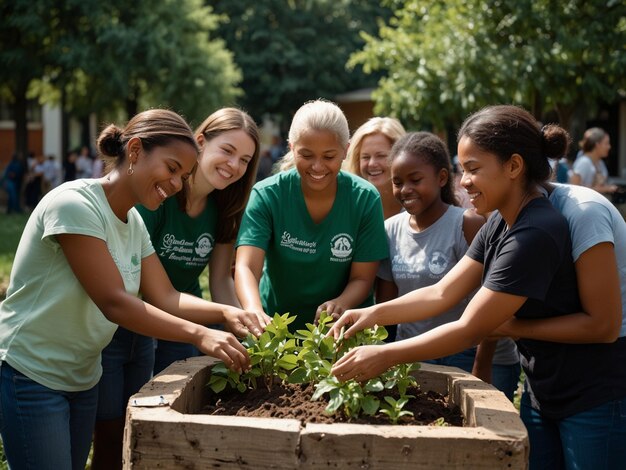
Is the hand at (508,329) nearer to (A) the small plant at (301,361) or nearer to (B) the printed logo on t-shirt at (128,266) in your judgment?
(A) the small plant at (301,361)

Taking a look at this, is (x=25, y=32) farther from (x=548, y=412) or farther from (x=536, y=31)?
(x=548, y=412)

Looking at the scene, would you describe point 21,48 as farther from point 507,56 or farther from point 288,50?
point 507,56

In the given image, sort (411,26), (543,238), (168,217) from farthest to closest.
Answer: (411,26) < (168,217) < (543,238)

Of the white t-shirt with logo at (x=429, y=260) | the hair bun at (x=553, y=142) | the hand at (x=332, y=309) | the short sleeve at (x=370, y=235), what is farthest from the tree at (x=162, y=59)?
the hair bun at (x=553, y=142)

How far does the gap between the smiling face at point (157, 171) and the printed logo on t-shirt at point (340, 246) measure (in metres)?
0.82

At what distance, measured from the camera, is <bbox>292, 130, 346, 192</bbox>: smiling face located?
3.41 m

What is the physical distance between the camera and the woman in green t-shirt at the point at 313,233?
3.50 m

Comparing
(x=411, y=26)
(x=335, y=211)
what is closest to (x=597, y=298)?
(x=335, y=211)

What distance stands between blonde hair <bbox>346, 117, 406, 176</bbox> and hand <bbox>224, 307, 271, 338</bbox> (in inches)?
62.9

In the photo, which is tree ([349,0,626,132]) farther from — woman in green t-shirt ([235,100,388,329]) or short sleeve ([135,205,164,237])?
short sleeve ([135,205,164,237])

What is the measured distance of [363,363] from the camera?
2646 mm

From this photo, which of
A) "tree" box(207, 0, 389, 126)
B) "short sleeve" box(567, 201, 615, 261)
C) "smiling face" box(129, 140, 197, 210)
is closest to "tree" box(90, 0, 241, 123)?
"tree" box(207, 0, 389, 126)

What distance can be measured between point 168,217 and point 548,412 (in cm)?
186

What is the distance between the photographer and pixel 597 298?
2.59 m
